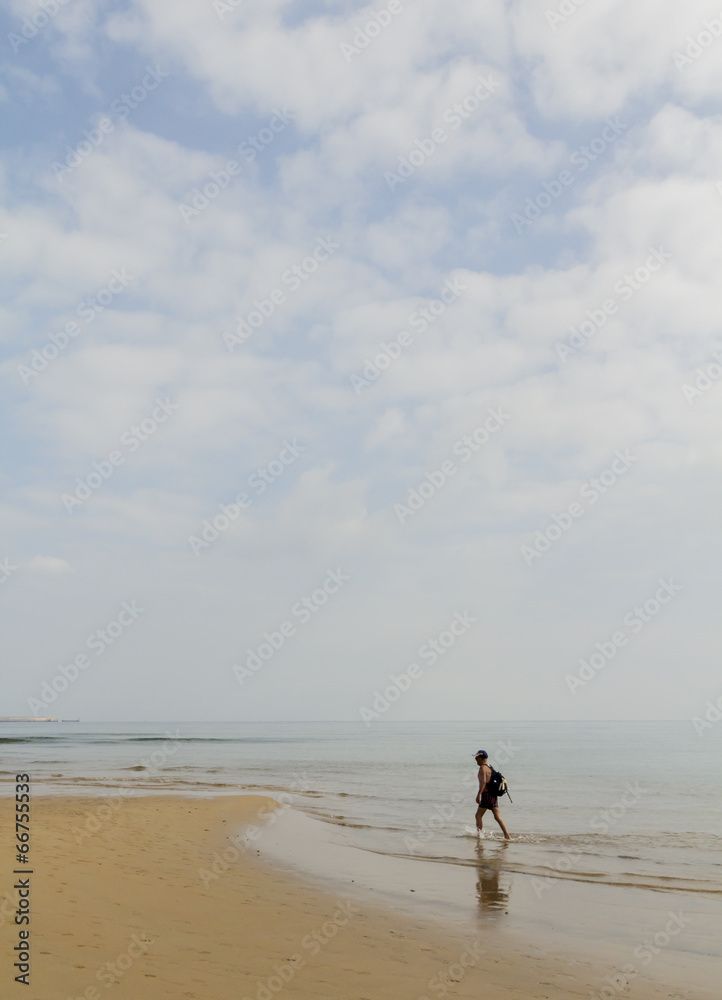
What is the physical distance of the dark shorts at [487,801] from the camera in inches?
712

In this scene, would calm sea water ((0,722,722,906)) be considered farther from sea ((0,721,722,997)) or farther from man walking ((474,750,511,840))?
man walking ((474,750,511,840))

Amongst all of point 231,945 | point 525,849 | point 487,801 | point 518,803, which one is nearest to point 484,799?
point 487,801

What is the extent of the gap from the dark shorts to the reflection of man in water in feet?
4.80

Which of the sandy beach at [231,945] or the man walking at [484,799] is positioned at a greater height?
the man walking at [484,799]

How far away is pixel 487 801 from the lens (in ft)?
59.6

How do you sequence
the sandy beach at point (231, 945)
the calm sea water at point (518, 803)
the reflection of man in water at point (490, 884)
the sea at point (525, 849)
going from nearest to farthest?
the sandy beach at point (231, 945), the sea at point (525, 849), the reflection of man in water at point (490, 884), the calm sea water at point (518, 803)

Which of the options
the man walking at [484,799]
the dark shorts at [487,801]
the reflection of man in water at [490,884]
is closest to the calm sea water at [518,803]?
the reflection of man in water at [490,884]

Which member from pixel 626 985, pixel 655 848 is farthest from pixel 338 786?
pixel 626 985

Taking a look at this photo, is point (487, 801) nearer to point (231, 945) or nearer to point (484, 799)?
point (484, 799)

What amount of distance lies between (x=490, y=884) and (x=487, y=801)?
5.44m

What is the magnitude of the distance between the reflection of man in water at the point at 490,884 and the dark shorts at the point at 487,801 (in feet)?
4.80

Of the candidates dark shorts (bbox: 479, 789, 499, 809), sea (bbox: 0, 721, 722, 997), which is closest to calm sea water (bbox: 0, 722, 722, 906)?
sea (bbox: 0, 721, 722, 997)

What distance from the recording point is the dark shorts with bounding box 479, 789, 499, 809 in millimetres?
18094

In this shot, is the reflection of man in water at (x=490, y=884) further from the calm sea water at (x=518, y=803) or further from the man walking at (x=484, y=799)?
the man walking at (x=484, y=799)
